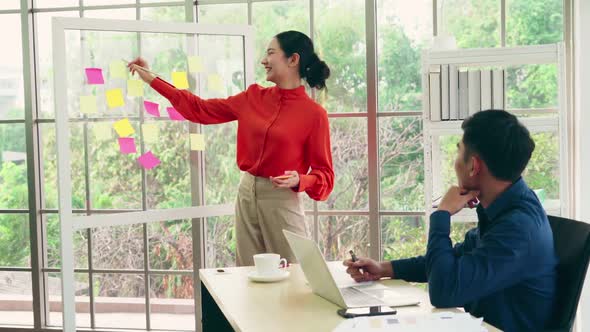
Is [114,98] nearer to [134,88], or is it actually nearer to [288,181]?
[134,88]

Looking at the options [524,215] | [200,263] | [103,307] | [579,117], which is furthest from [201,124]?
[524,215]

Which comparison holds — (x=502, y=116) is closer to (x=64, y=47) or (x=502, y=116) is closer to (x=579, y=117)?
(x=579, y=117)

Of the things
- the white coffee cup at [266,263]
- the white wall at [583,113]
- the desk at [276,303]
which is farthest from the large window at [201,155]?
the white coffee cup at [266,263]

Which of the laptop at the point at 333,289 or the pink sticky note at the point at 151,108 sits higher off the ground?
the pink sticky note at the point at 151,108

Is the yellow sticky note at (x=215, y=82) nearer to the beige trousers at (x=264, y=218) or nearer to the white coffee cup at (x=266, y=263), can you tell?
the beige trousers at (x=264, y=218)

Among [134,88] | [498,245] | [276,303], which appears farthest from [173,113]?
[498,245]

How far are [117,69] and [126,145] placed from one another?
37 cm

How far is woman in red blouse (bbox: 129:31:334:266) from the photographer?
124 inches

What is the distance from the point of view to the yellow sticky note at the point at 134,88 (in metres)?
3.48

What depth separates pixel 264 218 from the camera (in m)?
3.20

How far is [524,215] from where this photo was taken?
1774 mm

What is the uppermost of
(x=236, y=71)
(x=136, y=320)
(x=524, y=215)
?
(x=236, y=71)

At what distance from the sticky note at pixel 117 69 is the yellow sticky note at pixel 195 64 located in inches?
12.8

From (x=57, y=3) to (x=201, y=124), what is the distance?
4.01 ft
